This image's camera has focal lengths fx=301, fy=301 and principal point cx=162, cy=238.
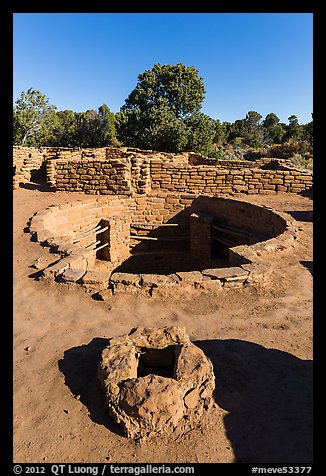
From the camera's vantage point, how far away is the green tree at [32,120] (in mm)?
27312

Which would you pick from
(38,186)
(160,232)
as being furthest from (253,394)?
(38,186)

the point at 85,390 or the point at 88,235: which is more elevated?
the point at 88,235

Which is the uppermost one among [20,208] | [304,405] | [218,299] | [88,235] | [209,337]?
[20,208]

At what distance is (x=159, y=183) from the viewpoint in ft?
39.0

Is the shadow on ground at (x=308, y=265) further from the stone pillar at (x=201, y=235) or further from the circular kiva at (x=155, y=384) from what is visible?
the stone pillar at (x=201, y=235)

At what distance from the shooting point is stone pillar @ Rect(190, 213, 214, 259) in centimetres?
998

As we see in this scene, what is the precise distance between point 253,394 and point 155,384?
107 centimetres

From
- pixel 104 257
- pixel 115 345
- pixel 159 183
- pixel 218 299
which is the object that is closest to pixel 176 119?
pixel 159 183

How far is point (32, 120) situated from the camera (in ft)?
91.2

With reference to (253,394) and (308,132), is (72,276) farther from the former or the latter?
(308,132)

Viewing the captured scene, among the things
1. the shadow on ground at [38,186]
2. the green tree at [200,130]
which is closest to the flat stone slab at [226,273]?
the shadow on ground at [38,186]

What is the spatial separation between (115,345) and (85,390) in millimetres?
511
